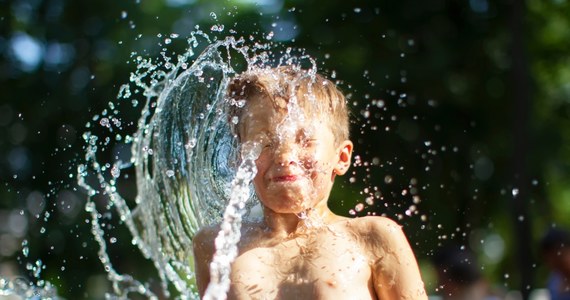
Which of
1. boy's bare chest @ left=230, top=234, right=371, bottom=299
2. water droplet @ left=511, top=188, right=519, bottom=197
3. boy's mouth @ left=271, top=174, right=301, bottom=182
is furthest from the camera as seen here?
water droplet @ left=511, top=188, right=519, bottom=197

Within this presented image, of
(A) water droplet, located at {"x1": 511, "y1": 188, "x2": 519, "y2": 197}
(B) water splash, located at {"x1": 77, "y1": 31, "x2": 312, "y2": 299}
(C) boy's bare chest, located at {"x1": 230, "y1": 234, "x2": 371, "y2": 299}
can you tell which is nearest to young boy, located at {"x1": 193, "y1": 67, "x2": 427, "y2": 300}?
(C) boy's bare chest, located at {"x1": 230, "y1": 234, "x2": 371, "y2": 299}

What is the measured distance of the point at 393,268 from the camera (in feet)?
8.57

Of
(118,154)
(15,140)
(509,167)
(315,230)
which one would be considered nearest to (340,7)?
(509,167)

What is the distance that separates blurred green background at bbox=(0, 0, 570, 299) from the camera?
9.84 metres

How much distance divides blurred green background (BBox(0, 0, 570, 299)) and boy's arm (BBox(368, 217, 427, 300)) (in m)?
6.14

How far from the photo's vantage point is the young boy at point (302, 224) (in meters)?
2.61

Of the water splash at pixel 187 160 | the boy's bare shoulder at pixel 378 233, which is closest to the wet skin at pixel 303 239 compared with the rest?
the boy's bare shoulder at pixel 378 233

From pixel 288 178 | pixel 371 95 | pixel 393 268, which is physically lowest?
pixel 393 268

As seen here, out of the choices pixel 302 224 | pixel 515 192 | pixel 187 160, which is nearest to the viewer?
pixel 302 224

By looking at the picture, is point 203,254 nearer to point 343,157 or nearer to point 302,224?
point 302,224

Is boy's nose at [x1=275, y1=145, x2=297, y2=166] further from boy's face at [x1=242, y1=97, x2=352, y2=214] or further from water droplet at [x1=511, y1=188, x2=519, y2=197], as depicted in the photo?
water droplet at [x1=511, y1=188, x2=519, y2=197]

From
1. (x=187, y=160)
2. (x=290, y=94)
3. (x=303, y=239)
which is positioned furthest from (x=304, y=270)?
(x=187, y=160)

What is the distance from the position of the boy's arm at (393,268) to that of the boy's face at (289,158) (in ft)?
0.74

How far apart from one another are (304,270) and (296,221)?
0.60 ft
